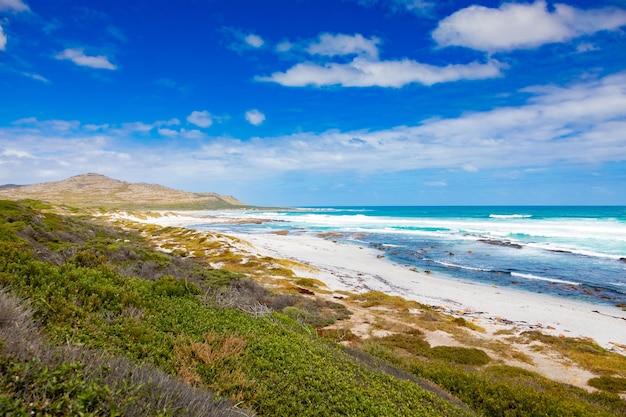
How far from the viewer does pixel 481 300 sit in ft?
81.0

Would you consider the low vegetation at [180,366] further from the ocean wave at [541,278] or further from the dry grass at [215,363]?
the ocean wave at [541,278]

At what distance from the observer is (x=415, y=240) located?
60156 mm

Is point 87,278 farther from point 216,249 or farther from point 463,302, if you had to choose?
point 216,249

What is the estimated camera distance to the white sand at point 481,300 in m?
19.2

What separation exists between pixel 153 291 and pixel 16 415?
6.32 meters

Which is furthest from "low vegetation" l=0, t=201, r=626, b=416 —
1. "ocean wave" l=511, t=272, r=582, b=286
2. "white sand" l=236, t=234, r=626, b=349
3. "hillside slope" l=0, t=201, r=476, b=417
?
"ocean wave" l=511, t=272, r=582, b=286

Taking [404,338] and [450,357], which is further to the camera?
[404,338]

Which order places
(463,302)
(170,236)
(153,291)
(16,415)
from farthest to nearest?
(170,236) → (463,302) → (153,291) → (16,415)

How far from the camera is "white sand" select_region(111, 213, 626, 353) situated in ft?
62.9

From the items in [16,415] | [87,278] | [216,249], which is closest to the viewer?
[16,415]

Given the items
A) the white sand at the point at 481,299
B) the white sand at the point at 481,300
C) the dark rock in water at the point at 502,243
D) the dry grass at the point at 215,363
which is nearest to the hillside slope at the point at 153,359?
the dry grass at the point at 215,363

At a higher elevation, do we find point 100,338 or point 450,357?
point 100,338

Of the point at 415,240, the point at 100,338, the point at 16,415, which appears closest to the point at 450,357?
the point at 100,338

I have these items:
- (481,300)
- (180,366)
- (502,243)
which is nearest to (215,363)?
(180,366)
